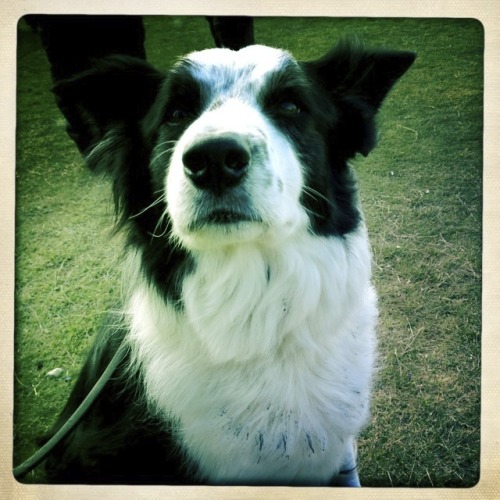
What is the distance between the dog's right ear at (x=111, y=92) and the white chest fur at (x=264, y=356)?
506mm

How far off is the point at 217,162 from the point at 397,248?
3.30 feet

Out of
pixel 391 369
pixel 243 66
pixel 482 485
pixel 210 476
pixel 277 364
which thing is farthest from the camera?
pixel 391 369

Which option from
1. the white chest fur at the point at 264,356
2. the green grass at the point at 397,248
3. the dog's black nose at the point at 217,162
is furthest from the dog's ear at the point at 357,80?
the dog's black nose at the point at 217,162

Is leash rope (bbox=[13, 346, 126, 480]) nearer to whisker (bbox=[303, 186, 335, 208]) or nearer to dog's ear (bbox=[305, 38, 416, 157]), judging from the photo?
whisker (bbox=[303, 186, 335, 208])

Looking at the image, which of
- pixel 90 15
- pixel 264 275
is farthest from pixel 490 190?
pixel 90 15

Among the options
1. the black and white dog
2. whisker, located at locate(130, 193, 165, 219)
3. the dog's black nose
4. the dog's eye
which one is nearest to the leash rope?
the black and white dog

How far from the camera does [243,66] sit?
1.51 m

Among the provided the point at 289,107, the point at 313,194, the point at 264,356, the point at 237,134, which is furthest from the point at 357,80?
the point at 264,356

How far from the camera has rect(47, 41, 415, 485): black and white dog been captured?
1.51 metres

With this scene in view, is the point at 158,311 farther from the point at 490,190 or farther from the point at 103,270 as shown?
the point at 490,190

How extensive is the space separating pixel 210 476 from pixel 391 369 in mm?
757

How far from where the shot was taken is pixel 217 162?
4.39 ft

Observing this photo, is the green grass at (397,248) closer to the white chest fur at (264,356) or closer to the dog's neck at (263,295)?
the white chest fur at (264,356)

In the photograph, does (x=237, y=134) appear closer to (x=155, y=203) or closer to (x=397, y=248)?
(x=155, y=203)
